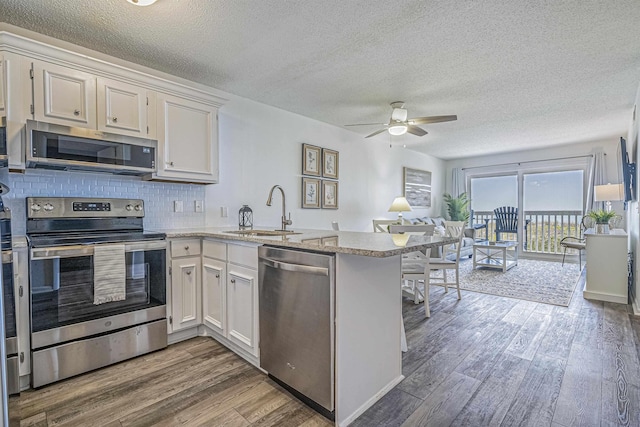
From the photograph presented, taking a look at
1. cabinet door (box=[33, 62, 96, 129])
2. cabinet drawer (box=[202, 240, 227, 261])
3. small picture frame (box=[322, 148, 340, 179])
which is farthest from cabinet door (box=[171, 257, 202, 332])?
small picture frame (box=[322, 148, 340, 179])

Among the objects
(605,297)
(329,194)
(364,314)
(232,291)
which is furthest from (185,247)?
(605,297)

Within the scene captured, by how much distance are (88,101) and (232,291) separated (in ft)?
5.66

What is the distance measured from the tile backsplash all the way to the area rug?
3.63 meters

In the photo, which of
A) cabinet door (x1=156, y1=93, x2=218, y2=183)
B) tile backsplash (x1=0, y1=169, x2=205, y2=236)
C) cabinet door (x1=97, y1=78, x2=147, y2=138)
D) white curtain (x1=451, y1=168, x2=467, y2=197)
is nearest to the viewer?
tile backsplash (x1=0, y1=169, x2=205, y2=236)

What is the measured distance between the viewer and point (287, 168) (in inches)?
159

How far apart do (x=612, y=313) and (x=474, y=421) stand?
2720 mm

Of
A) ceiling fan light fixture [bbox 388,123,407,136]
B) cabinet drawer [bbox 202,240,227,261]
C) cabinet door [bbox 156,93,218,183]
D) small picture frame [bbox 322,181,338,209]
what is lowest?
cabinet drawer [bbox 202,240,227,261]

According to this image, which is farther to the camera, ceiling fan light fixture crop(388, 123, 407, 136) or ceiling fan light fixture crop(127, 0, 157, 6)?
ceiling fan light fixture crop(388, 123, 407, 136)

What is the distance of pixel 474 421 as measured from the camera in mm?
1590

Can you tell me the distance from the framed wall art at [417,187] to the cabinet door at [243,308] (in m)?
4.79

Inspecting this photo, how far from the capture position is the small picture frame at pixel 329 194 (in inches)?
178

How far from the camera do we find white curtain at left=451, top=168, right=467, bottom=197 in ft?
24.8

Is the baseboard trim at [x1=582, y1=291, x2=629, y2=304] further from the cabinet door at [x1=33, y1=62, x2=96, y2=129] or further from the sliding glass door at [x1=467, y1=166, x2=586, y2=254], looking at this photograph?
the cabinet door at [x1=33, y1=62, x2=96, y2=129]

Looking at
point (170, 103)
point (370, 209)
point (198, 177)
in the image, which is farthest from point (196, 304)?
point (370, 209)
